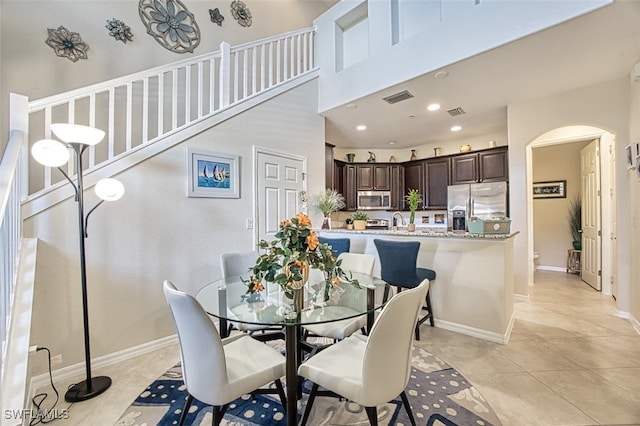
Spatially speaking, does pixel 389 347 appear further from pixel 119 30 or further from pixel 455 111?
pixel 119 30

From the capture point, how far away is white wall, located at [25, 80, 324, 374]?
2.19 meters

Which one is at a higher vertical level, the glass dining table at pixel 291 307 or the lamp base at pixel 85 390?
the glass dining table at pixel 291 307

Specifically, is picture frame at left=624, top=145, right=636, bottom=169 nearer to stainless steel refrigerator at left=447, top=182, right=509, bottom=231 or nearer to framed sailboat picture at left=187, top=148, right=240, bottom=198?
stainless steel refrigerator at left=447, top=182, right=509, bottom=231

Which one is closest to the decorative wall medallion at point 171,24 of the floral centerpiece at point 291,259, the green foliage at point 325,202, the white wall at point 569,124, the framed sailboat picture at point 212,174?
the framed sailboat picture at point 212,174

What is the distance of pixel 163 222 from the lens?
9.06 ft

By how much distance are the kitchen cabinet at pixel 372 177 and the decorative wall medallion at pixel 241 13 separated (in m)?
3.28

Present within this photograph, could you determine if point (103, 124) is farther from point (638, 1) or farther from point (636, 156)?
point (636, 156)

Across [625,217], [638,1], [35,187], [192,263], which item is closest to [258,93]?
[192,263]

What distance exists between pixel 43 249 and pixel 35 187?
49.6 inches

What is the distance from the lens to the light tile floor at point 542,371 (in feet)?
5.82

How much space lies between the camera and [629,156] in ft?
10.1

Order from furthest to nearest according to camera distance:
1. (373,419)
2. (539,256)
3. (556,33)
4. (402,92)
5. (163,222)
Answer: (539,256), (402,92), (163,222), (556,33), (373,419)

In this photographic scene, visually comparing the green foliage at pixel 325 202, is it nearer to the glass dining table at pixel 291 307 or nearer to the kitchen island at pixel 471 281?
the kitchen island at pixel 471 281

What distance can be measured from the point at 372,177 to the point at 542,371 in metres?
4.37
